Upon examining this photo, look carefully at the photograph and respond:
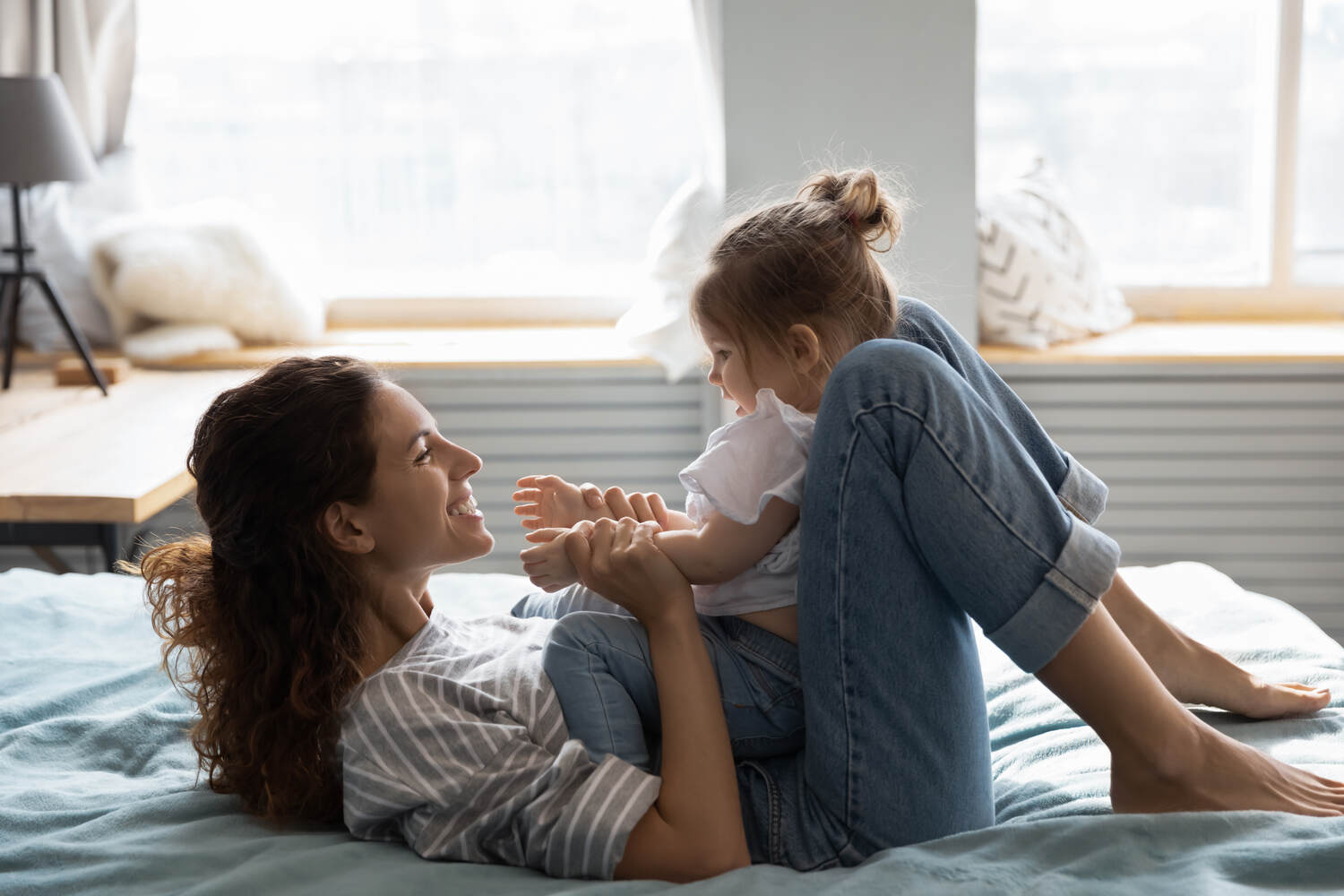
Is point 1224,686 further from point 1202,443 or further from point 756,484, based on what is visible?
point 1202,443

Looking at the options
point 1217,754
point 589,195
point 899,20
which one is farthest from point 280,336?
point 1217,754

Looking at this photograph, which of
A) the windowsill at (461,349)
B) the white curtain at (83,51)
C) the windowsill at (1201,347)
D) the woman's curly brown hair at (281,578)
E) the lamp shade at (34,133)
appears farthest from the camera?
the white curtain at (83,51)

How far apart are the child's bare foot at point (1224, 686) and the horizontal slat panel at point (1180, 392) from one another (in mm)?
1508

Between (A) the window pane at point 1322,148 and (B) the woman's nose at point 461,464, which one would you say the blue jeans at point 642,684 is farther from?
(A) the window pane at point 1322,148

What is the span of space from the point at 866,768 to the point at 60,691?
34.0 inches

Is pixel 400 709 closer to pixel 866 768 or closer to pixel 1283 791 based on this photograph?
pixel 866 768

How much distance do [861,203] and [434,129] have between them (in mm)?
2237

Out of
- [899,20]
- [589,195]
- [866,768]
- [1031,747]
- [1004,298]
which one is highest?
[899,20]

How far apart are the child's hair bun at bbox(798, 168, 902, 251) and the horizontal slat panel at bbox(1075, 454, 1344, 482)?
1691 mm

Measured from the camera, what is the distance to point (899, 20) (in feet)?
8.76

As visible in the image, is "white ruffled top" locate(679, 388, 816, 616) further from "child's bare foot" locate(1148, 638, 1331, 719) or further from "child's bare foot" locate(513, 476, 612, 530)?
"child's bare foot" locate(1148, 638, 1331, 719)

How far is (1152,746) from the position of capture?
39.4 inches

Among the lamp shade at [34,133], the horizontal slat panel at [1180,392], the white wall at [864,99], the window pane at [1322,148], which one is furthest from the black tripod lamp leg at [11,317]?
the window pane at [1322,148]

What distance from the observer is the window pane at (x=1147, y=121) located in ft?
10.2
